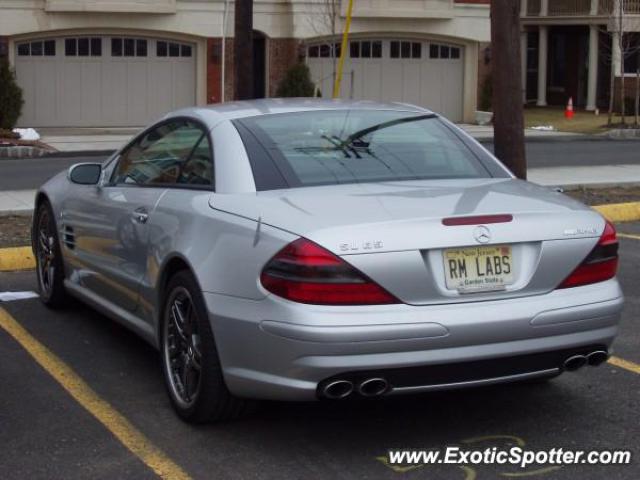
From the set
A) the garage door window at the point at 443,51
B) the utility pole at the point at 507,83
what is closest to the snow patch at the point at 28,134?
the garage door window at the point at 443,51

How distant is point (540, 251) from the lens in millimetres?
5070

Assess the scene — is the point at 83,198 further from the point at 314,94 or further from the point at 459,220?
the point at 314,94

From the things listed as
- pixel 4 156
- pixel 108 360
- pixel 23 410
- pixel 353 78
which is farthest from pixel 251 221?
pixel 353 78

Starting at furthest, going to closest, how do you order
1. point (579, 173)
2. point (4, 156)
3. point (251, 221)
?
point (4, 156), point (579, 173), point (251, 221)

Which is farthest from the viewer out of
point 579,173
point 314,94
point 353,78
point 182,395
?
point 353,78

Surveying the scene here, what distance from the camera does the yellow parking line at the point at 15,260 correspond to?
31.6ft

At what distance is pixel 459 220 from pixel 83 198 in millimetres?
2983

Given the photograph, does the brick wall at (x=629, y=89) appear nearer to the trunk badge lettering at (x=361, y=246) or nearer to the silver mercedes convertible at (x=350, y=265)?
the silver mercedes convertible at (x=350, y=265)

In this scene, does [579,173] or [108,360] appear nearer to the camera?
[108,360]

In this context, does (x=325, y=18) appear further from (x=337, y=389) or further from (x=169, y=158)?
(x=337, y=389)

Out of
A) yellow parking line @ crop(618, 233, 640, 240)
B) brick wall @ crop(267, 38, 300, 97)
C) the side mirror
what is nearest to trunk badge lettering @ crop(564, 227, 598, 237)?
the side mirror

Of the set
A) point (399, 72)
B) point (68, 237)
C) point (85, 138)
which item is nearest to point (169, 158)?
point (68, 237)

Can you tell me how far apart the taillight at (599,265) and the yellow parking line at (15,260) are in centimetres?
566

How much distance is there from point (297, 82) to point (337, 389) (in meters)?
24.9
